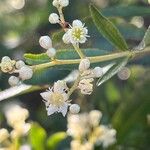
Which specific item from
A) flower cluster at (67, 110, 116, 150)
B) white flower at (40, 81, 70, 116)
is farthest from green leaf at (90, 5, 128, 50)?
flower cluster at (67, 110, 116, 150)

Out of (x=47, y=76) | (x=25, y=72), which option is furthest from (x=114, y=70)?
(x=47, y=76)

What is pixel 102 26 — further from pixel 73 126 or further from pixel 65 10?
pixel 65 10

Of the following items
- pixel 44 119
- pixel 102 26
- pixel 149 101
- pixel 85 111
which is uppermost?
pixel 44 119

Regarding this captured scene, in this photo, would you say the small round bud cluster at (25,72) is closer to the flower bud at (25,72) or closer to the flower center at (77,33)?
the flower bud at (25,72)

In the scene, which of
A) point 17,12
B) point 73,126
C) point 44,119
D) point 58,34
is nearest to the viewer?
point 58,34

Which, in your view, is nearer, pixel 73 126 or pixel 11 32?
pixel 73 126

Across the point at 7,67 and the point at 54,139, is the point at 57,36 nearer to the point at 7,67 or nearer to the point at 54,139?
the point at 7,67

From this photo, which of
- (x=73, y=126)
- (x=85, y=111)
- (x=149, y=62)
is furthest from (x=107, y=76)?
(x=85, y=111)
